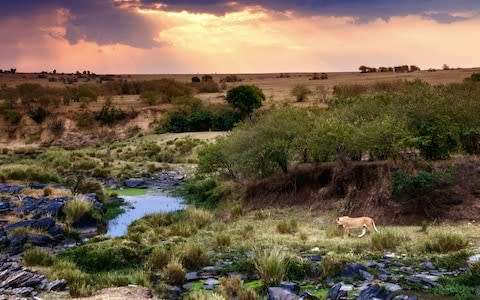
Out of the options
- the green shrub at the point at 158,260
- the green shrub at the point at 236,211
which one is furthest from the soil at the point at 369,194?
the green shrub at the point at 158,260

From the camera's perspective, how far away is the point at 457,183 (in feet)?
62.6

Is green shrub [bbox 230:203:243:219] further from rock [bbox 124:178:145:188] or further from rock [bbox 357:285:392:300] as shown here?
rock [bbox 124:178:145:188]

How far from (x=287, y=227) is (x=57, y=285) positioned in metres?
7.94

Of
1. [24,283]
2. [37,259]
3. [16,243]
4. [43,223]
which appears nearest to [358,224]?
[37,259]

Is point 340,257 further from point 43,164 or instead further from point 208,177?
point 43,164

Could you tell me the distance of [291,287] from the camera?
1211 centimetres

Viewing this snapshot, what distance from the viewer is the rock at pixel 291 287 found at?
12031mm

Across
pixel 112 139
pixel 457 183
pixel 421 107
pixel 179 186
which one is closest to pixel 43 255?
pixel 457 183

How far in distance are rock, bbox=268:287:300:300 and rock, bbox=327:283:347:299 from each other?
67cm

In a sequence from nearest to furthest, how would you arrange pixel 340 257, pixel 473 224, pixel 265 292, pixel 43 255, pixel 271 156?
pixel 265 292, pixel 340 257, pixel 43 255, pixel 473 224, pixel 271 156

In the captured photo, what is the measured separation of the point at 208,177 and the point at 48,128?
3993 cm

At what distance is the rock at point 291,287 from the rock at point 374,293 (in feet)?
4.87

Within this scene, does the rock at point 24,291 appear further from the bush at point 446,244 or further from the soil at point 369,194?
the soil at point 369,194

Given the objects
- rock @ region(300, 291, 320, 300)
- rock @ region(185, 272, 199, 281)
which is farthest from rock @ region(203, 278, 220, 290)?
rock @ region(300, 291, 320, 300)
